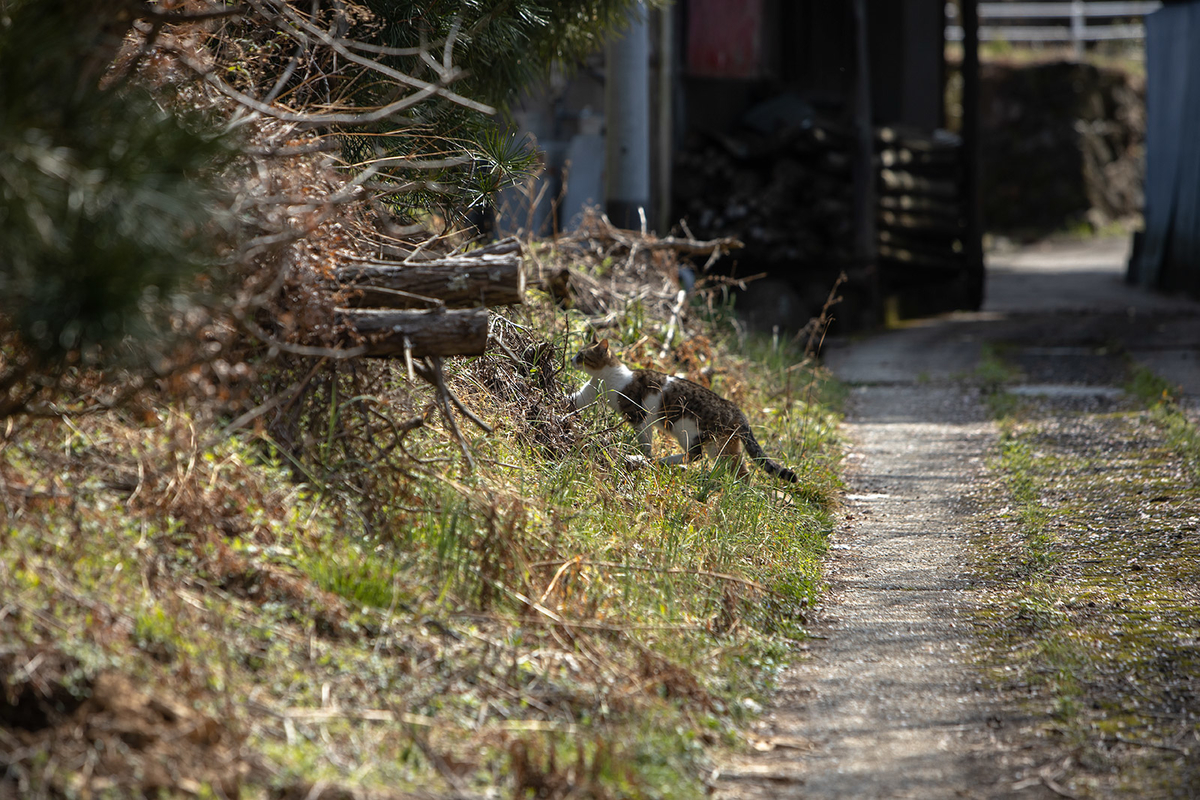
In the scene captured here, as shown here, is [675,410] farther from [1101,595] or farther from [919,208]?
[919,208]

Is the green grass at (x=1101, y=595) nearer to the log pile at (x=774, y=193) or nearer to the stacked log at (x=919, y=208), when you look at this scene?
the log pile at (x=774, y=193)

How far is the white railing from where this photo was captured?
76.9 ft

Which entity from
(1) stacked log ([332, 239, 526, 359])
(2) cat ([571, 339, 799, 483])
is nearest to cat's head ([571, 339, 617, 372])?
(2) cat ([571, 339, 799, 483])

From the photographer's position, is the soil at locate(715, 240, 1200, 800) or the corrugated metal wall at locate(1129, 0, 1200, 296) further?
the corrugated metal wall at locate(1129, 0, 1200, 296)

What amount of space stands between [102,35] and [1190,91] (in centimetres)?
1336

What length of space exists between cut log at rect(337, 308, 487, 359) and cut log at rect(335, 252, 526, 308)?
15 centimetres

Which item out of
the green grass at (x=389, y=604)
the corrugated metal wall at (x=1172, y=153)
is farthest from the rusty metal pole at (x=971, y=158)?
the green grass at (x=389, y=604)

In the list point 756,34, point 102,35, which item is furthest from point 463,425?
point 756,34

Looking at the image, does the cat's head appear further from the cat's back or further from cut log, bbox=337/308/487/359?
cut log, bbox=337/308/487/359

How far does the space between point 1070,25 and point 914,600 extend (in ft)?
79.6

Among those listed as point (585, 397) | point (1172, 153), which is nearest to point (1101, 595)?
point (585, 397)

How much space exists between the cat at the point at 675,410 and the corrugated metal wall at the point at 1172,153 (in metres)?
10.3

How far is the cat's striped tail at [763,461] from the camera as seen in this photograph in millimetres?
5094

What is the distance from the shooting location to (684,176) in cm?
1095
